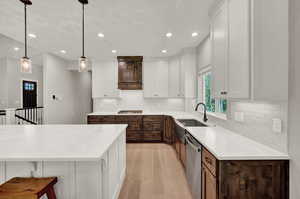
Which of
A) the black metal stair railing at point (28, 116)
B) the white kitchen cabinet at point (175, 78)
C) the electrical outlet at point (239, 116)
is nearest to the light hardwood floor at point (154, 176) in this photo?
the electrical outlet at point (239, 116)

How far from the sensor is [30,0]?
225 centimetres

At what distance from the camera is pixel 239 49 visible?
1572 millimetres

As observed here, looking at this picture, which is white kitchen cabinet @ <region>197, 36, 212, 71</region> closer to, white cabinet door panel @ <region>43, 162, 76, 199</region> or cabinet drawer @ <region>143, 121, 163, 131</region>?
cabinet drawer @ <region>143, 121, 163, 131</region>

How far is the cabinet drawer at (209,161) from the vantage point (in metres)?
1.45

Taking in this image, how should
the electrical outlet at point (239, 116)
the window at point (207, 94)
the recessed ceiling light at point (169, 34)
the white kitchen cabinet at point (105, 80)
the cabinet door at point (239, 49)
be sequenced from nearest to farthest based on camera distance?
the cabinet door at point (239, 49) < the electrical outlet at point (239, 116) < the window at point (207, 94) < the recessed ceiling light at point (169, 34) < the white kitchen cabinet at point (105, 80)

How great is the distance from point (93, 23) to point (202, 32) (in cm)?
222

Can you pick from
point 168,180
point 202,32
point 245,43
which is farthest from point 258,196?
point 202,32

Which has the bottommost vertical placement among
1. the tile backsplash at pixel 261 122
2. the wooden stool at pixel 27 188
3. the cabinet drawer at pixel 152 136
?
the cabinet drawer at pixel 152 136

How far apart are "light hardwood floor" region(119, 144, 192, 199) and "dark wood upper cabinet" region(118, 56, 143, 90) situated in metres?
2.00

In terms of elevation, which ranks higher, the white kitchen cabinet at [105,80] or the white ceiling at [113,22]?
the white ceiling at [113,22]

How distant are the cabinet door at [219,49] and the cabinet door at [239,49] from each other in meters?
0.10

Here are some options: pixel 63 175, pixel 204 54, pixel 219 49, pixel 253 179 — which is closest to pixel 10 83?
pixel 63 175

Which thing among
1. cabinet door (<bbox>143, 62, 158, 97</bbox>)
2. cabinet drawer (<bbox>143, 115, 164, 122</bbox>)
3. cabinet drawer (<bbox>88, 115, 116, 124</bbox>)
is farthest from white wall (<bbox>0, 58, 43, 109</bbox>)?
cabinet drawer (<bbox>143, 115, 164, 122</bbox>)

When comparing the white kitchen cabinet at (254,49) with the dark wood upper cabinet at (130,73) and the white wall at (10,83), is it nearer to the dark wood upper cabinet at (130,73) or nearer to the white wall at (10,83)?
the dark wood upper cabinet at (130,73)
